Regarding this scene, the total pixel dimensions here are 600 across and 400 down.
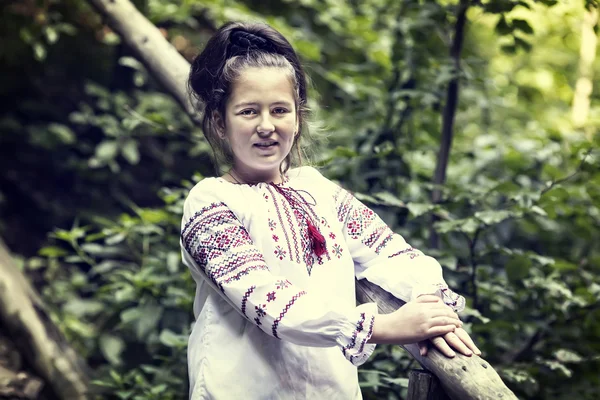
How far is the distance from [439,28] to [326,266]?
1.40m

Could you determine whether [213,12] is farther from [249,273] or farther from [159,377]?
[249,273]

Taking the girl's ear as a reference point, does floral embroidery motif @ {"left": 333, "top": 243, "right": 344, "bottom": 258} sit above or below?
below

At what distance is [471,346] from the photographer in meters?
1.29

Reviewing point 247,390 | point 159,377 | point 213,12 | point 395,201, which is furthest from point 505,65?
point 247,390

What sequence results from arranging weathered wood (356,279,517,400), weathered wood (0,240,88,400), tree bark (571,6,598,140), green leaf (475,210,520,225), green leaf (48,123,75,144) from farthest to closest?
tree bark (571,6,598,140) < green leaf (48,123,75,144) < weathered wood (0,240,88,400) < green leaf (475,210,520,225) < weathered wood (356,279,517,400)

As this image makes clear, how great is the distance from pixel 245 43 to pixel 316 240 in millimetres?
554

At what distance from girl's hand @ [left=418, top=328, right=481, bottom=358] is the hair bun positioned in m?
0.85

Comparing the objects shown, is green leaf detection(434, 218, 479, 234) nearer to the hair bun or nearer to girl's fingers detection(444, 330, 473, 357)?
girl's fingers detection(444, 330, 473, 357)

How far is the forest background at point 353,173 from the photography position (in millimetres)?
2227

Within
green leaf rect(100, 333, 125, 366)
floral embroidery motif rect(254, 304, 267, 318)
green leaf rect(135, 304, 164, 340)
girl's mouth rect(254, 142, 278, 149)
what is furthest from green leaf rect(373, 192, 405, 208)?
green leaf rect(100, 333, 125, 366)

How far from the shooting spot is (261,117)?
1520mm

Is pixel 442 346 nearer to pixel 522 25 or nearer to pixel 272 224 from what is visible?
pixel 272 224

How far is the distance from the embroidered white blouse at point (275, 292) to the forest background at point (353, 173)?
432 mm

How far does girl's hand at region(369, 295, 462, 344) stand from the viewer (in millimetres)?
1300
